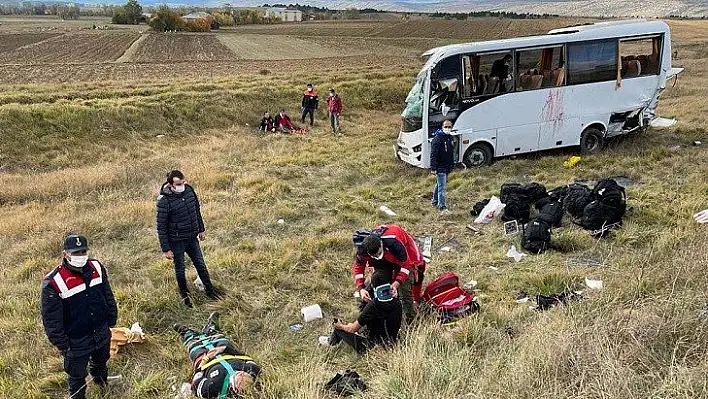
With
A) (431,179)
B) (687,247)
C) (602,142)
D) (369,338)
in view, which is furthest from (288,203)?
(602,142)

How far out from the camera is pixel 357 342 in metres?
5.05

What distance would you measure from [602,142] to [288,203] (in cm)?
762

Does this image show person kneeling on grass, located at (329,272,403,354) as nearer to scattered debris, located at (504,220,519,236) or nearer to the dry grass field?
the dry grass field

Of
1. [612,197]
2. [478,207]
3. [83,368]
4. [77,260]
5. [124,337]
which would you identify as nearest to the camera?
[77,260]

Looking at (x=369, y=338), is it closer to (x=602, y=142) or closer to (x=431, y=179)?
(x=431, y=179)

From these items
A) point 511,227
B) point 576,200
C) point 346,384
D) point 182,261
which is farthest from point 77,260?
point 576,200

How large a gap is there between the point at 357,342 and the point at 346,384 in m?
1.06

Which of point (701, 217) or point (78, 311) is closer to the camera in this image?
point (78, 311)

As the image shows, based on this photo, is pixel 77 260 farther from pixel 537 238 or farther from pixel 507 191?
pixel 507 191

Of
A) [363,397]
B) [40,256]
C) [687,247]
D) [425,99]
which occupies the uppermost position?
[425,99]

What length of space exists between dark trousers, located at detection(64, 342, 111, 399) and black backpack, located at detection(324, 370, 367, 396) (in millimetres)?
2104

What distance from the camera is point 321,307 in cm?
623

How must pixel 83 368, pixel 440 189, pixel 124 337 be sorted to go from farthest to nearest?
pixel 440 189 < pixel 124 337 < pixel 83 368

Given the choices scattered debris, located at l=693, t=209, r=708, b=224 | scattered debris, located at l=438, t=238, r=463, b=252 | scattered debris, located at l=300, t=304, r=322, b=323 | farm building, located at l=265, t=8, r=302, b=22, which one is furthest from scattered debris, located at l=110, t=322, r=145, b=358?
farm building, located at l=265, t=8, r=302, b=22
